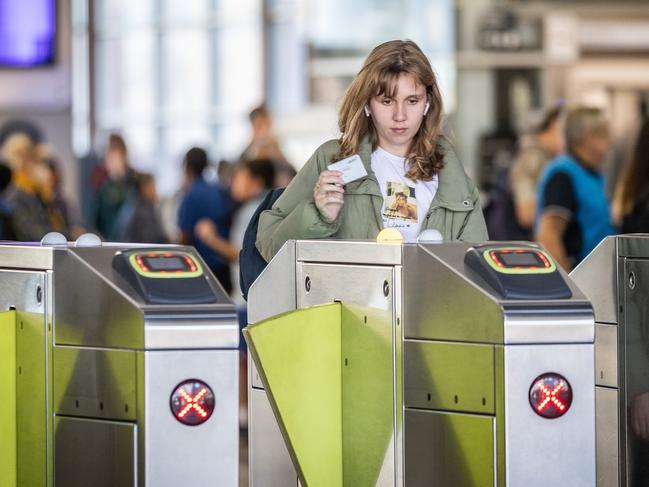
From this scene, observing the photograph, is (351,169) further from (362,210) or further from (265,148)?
(265,148)

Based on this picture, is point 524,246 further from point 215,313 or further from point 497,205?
point 497,205

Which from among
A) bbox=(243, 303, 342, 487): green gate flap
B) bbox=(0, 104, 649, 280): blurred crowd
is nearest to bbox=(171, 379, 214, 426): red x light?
bbox=(243, 303, 342, 487): green gate flap

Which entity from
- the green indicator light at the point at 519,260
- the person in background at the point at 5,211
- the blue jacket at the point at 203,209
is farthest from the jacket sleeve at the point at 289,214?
the blue jacket at the point at 203,209

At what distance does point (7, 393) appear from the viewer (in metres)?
3.58

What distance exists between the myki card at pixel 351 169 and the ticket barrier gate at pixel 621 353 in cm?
72

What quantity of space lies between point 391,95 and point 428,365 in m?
0.85

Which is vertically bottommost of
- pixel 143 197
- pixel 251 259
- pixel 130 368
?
pixel 130 368

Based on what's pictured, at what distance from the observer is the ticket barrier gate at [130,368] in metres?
3.26

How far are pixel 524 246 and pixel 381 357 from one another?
447mm

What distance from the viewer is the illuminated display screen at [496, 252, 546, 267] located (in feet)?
11.1

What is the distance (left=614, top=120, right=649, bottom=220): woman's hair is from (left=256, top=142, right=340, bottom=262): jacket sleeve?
2.00 meters

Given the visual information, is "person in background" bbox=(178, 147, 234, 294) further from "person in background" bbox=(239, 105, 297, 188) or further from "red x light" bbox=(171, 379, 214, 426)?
"red x light" bbox=(171, 379, 214, 426)

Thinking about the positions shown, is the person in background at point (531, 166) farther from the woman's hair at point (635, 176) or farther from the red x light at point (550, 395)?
the red x light at point (550, 395)

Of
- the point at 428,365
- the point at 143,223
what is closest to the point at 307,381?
the point at 428,365
